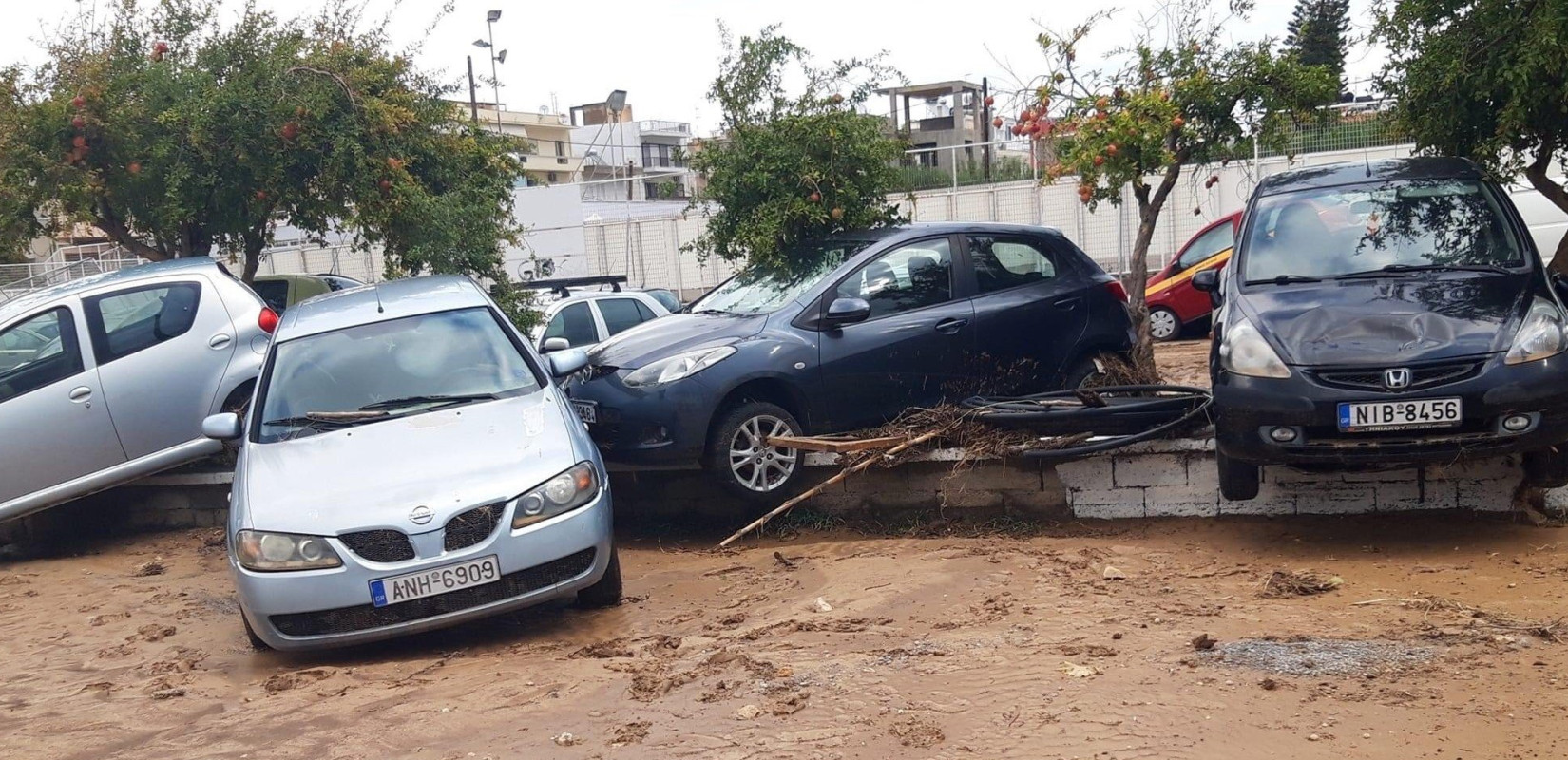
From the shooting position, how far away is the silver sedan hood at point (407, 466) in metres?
5.59

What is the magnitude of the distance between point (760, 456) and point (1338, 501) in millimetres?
3181

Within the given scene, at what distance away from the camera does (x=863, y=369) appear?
798cm

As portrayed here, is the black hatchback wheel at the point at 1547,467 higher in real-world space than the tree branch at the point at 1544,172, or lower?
lower

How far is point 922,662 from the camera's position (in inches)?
191

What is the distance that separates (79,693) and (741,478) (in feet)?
11.5

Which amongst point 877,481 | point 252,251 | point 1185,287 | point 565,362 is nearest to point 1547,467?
point 877,481

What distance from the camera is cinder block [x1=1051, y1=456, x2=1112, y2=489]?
7457 millimetres

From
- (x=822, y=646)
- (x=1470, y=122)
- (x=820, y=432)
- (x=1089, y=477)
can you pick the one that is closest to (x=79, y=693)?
(x=822, y=646)

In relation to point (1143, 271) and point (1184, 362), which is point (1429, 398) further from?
point (1184, 362)

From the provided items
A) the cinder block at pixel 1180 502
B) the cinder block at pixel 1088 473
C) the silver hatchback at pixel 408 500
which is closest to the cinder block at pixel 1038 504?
the cinder block at pixel 1088 473

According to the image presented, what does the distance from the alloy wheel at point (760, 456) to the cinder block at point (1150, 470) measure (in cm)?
187

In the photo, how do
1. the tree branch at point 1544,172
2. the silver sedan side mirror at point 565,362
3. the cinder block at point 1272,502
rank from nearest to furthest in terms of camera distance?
the cinder block at point 1272,502 < the silver sedan side mirror at point 565,362 < the tree branch at point 1544,172

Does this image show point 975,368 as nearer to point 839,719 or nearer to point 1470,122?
point 1470,122

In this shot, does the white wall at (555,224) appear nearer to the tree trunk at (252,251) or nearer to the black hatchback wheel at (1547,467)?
the tree trunk at (252,251)
